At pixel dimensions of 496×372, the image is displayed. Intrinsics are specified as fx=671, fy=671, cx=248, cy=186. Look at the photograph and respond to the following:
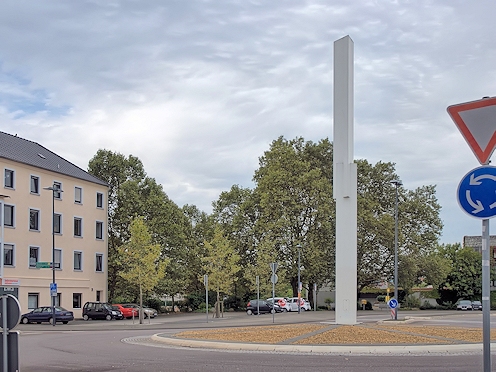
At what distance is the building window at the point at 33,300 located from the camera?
5513 cm

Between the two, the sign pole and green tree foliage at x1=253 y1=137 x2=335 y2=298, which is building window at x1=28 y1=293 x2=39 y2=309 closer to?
green tree foliage at x1=253 y1=137 x2=335 y2=298

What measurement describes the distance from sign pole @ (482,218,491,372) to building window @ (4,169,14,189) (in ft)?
170

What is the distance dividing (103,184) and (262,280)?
18.1m

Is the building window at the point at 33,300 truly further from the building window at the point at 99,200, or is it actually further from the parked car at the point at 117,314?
the building window at the point at 99,200

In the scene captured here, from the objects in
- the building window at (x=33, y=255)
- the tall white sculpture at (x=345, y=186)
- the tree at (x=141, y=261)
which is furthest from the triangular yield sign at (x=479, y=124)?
the building window at (x=33, y=255)

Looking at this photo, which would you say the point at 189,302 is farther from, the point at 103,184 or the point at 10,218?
the point at 10,218

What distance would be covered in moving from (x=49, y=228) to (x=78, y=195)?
17.3ft

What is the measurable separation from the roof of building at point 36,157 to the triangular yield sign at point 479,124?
50.6 meters

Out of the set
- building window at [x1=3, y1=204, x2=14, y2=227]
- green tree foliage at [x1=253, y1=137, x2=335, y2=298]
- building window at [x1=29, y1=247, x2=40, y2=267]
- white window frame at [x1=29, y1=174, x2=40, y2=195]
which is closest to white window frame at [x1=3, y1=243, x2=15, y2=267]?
building window at [x1=3, y1=204, x2=14, y2=227]

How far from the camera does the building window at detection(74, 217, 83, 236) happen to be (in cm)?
6175

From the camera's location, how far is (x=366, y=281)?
232 ft

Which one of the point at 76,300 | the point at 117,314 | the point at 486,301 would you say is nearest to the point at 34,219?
the point at 76,300

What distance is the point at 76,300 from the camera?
6119 cm

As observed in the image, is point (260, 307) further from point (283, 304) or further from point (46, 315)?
point (46, 315)
